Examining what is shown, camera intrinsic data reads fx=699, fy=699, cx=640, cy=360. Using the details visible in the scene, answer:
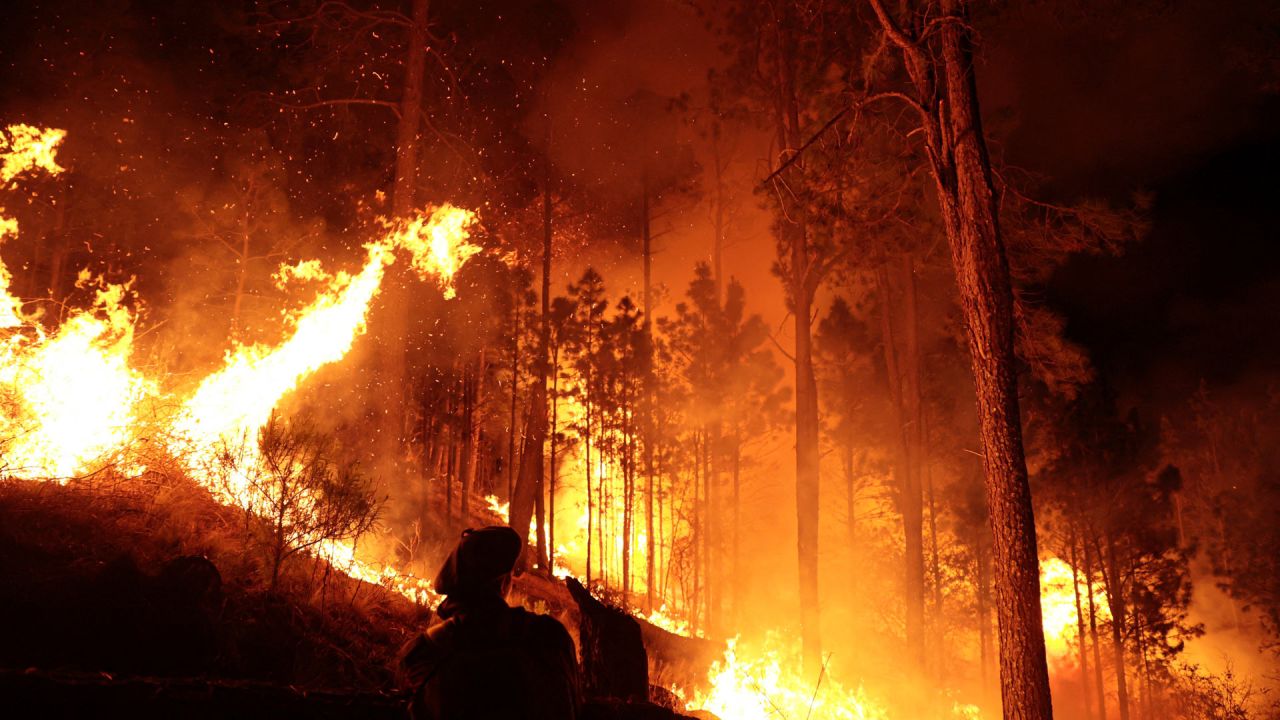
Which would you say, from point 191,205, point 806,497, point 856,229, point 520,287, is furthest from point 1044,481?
point 191,205

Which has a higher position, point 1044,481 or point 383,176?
point 383,176

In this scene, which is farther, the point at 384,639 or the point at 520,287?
the point at 520,287

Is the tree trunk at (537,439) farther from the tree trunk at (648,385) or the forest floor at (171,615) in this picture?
the forest floor at (171,615)

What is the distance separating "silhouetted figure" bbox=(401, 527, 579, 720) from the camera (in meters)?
2.96

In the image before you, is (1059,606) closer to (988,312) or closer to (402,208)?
(988,312)

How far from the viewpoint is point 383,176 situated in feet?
57.5

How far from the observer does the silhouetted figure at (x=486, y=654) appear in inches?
117

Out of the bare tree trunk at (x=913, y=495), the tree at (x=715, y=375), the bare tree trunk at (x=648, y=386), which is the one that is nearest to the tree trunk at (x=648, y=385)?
the bare tree trunk at (x=648, y=386)

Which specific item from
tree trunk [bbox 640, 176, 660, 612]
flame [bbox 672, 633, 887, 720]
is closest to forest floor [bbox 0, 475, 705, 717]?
flame [bbox 672, 633, 887, 720]

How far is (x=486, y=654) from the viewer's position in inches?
120

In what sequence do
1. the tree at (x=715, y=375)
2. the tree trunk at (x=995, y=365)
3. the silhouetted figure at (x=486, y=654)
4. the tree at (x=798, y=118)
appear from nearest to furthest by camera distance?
the silhouetted figure at (x=486, y=654), the tree trunk at (x=995, y=365), the tree at (x=798, y=118), the tree at (x=715, y=375)

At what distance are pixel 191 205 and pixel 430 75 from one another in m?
7.60

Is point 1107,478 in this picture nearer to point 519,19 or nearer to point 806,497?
point 806,497

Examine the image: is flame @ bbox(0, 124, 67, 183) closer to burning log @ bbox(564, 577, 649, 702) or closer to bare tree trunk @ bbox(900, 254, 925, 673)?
burning log @ bbox(564, 577, 649, 702)
